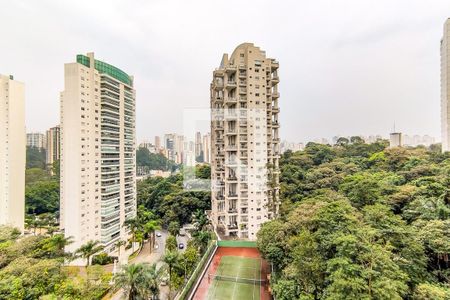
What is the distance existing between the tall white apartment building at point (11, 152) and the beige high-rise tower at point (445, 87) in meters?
41.9

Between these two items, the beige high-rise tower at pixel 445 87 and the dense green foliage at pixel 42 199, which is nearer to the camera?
the beige high-rise tower at pixel 445 87

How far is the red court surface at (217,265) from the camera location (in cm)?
1181

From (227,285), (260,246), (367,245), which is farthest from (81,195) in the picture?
(367,245)

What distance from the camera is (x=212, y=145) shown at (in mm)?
23219

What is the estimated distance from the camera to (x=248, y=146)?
1886 centimetres

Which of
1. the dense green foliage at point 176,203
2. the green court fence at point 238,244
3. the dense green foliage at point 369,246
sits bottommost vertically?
the green court fence at point 238,244

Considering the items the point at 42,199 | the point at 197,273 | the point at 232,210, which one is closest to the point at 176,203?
the point at 232,210

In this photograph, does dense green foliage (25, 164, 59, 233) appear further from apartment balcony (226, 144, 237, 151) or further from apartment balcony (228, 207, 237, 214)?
apartment balcony (226, 144, 237, 151)

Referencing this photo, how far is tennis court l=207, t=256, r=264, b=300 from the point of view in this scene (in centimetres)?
1177

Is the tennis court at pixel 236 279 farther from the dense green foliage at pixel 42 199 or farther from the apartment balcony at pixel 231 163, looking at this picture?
the dense green foliage at pixel 42 199

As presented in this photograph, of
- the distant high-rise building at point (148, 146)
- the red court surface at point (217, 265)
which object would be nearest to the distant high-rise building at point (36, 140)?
the distant high-rise building at point (148, 146)

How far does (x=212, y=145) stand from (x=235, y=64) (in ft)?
26.2

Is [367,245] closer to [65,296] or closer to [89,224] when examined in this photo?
[65,296]

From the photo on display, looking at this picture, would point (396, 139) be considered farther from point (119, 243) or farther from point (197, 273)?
point (119, 243)
